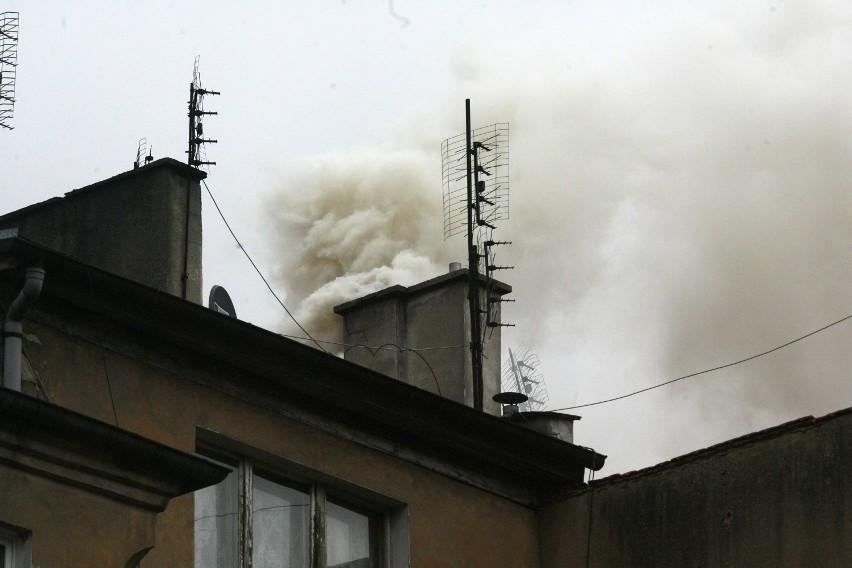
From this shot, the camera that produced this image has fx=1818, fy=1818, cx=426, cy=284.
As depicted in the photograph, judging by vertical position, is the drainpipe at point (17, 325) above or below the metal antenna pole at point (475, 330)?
below

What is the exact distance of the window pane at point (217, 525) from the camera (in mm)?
12992

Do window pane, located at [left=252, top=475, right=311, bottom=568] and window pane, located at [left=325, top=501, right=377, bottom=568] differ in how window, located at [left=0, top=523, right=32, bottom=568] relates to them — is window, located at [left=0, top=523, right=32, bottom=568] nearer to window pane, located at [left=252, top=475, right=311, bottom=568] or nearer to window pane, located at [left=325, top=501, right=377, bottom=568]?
window pane, located at [left=252, top=475, right=311, bottom=568]

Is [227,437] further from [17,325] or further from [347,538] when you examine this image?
[17,325]

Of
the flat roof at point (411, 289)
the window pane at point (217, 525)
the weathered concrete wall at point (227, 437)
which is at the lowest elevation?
the window pane at point (217, 525)

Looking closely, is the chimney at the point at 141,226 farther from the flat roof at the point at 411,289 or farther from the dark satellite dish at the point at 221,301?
the flat roof at the point at 411,289

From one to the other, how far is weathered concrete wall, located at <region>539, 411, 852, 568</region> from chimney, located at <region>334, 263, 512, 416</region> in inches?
100

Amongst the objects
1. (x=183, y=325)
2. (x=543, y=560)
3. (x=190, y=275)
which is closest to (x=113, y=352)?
(x=183, y=325)

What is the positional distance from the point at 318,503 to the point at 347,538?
43 centimetres

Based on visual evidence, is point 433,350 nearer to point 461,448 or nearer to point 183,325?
point 461,448

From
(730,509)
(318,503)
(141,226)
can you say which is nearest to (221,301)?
(141,226)

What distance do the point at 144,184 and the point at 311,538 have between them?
3.60m

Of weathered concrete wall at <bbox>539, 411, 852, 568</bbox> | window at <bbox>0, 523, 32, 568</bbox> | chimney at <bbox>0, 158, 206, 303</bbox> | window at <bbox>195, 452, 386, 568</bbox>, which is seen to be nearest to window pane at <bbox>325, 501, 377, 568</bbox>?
window at <bbox>195, 452, 386, 568</bbox>

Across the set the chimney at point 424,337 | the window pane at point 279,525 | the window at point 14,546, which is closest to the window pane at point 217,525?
the window pane at point 279,525

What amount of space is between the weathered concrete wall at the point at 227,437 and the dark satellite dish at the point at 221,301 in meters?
2.06
